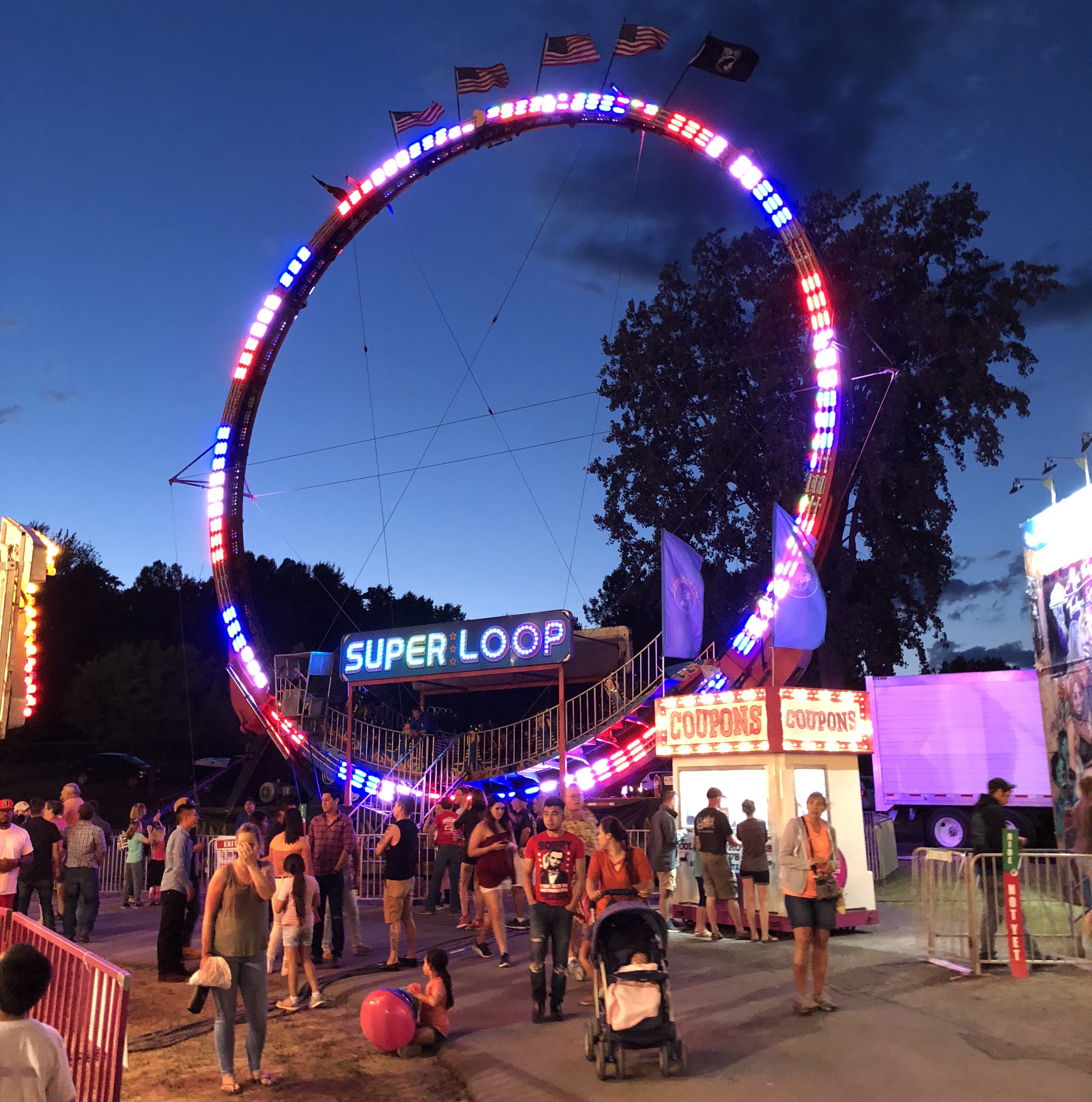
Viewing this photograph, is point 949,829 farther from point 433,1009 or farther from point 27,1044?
point 27,1044

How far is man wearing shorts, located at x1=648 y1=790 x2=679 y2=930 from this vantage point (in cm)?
1260

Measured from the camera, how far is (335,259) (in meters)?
25.8

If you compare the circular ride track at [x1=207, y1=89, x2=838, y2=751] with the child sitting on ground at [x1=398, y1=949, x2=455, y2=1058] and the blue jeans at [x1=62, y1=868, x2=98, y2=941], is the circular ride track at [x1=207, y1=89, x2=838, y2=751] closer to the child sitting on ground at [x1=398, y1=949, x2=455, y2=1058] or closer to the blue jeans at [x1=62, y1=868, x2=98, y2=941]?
the blue jeans at [x1=62, y1=868, x2=98, y2=941]

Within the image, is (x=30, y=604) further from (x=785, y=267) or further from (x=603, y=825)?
(x=785, y=267)

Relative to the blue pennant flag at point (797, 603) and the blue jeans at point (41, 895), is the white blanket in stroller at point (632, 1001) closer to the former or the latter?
the blue jeans at point (41, 895)

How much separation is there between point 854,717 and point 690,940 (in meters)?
3.61

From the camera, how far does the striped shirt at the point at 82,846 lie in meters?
13.1

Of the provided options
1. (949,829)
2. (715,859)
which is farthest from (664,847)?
(949,829)

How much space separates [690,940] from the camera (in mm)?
12180

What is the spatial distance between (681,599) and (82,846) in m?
9.50

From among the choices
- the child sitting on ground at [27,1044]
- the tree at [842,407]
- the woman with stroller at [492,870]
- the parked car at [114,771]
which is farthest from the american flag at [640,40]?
the parked car at [114,771]

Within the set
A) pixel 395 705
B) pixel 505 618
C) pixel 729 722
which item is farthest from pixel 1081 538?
pixel 395 705

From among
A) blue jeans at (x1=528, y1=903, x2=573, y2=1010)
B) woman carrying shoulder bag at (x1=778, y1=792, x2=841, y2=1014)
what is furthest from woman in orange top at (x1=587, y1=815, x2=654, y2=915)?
woman carrying shoulder bag at (x1=778, y1=792, x2=841, y2=1014)

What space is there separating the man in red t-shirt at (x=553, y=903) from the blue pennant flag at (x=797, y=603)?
7985 millimetres
